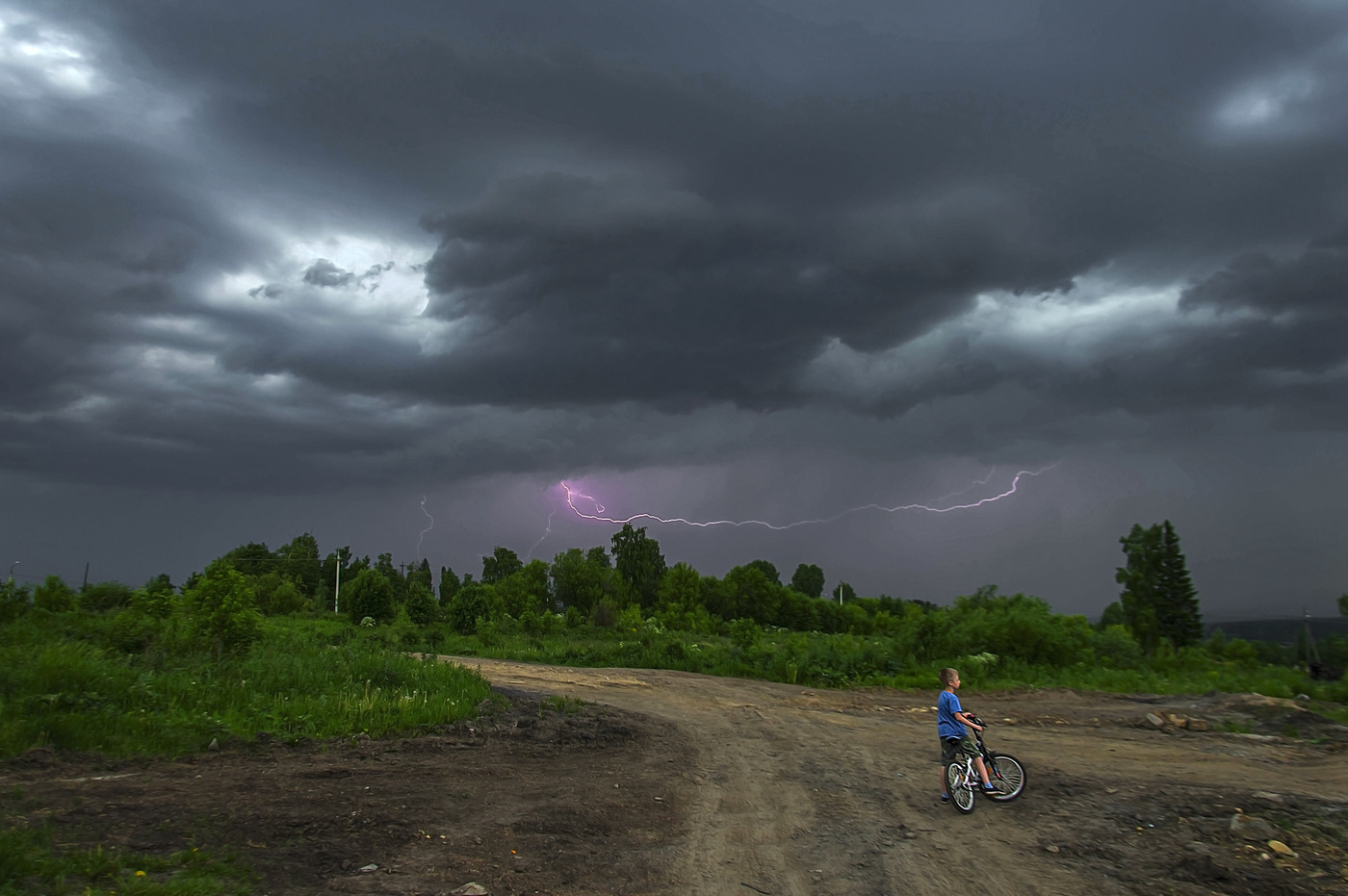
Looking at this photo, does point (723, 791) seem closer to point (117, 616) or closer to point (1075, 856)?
point (1075, 856)

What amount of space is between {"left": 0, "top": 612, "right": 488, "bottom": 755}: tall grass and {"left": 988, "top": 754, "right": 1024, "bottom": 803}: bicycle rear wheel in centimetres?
943

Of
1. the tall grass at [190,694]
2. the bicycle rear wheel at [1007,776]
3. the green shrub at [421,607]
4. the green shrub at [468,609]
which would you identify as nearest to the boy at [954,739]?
the bicycle rear wheel at [1007,776]

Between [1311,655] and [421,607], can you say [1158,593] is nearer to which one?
[1311,655]

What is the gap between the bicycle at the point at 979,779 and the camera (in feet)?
31.7

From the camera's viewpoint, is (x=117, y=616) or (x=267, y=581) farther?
(x=267, y=581)

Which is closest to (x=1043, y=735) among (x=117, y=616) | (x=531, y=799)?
(x=531, y=799)

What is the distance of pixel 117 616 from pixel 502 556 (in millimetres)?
77068

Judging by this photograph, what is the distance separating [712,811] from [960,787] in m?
3.28

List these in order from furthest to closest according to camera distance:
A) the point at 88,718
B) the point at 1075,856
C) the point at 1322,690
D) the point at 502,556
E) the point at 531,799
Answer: the point at 502,556 → the point at 1322,690 → the point at 88,718 → the point at 531,799 → the point at 1075,856

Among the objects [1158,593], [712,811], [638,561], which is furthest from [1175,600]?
[712,811]

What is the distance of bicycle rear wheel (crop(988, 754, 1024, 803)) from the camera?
10117 millimetres

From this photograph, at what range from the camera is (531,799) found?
9.59m

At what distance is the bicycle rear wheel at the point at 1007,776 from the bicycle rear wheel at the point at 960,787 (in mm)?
627

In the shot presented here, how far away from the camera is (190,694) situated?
487 inches
